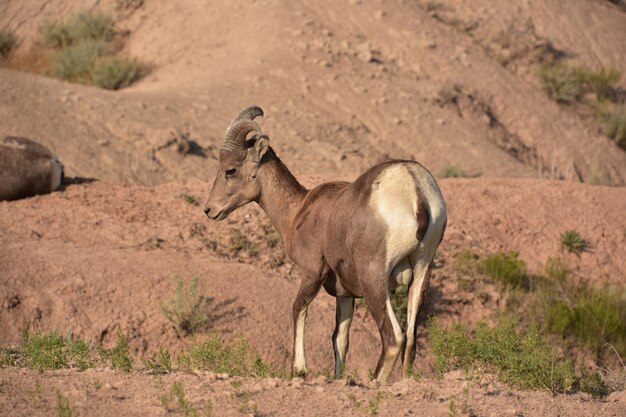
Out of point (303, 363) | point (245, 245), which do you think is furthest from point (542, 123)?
point (303, 363)

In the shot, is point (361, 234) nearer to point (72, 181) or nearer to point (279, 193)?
point (279, 193)

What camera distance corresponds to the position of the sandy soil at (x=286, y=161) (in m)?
7.17

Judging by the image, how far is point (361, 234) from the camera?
754cm

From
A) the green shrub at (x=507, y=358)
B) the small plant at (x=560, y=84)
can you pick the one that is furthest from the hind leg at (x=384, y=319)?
the small plant at (x=560, y=84)

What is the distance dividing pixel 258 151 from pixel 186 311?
3025 mm

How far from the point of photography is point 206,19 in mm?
22234

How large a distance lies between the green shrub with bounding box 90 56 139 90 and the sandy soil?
330 millimetres

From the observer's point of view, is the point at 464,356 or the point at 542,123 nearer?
the point at 464,356

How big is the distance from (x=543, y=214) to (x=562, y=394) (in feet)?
24.6

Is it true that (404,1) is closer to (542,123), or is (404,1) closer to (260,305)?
(542,123)

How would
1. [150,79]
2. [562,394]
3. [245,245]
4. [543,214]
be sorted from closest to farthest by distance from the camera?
[562,394] < [245,245] < [543,214] < [150,79]

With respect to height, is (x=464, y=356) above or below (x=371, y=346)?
above

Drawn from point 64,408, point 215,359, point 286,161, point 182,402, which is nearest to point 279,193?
point 215,359

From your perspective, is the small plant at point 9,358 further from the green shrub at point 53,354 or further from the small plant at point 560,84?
the small plant at point 560,84
